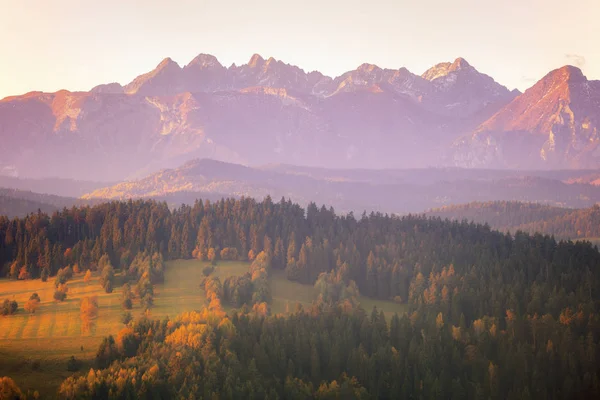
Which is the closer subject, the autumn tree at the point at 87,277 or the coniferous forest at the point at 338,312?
the coniferous forest at the point at 338,312

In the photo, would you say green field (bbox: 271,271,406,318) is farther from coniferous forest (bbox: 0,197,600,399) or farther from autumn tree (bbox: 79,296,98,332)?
autumn tree (bbox: 79,296,98,332)

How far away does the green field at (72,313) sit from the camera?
104m

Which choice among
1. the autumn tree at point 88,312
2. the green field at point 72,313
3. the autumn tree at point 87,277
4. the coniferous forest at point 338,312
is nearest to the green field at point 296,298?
the green field at point 72,313

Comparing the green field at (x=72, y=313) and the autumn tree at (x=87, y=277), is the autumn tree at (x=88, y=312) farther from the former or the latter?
the autumn tree at (x=87, y=277)

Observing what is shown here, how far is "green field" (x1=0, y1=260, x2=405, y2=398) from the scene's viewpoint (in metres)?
104

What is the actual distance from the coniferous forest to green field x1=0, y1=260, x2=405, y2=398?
4.03m

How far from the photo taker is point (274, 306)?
143m

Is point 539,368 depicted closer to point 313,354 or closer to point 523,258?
point 313,354

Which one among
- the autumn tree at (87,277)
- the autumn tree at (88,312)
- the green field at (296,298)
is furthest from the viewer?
the autumn tree at (87,277)

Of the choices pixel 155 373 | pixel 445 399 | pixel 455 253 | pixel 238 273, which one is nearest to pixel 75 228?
pixel 238 273

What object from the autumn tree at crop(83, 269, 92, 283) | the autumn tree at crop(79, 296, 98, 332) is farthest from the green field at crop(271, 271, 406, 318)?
the autumn tree at crop(83, 269, 92, 283)

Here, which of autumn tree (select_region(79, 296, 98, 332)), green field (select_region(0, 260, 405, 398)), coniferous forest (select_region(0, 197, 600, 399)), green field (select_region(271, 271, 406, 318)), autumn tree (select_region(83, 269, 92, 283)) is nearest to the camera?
coniferous forest (select_region(0, 197, 600, 399))

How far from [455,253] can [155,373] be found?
99.9 meters

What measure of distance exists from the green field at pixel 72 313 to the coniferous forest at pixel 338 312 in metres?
4.03
